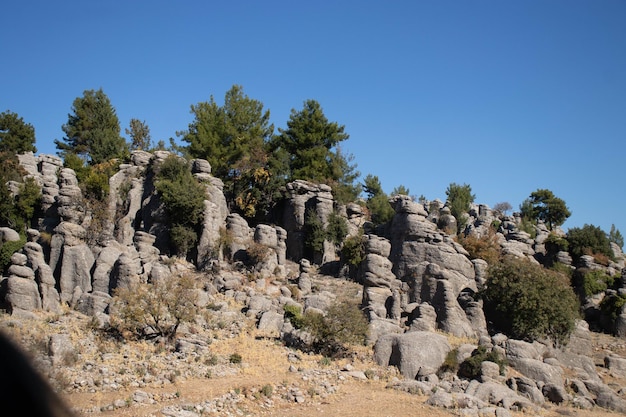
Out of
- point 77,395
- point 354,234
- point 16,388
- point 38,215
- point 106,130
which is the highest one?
point 106,130

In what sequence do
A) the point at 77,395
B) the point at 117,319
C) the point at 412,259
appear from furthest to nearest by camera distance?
the point at 412,259 < the point at 117,319 < the point at 77,395

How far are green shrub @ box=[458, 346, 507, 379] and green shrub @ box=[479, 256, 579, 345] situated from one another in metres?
6.95

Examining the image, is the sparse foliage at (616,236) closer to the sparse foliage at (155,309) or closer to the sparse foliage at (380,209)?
the sparse foliage at (380,209)

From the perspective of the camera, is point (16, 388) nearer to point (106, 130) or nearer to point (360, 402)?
point (360, 402)

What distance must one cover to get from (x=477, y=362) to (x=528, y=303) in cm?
865

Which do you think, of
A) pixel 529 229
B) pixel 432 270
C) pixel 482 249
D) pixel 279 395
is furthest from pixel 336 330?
pixel 529 229

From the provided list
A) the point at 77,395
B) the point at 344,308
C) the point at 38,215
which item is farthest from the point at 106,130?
the point at 77,395

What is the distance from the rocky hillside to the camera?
2103cm

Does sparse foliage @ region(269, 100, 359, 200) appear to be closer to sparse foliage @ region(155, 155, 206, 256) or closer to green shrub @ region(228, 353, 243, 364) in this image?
sparse foliage @ region(155, 155, 206, 256)

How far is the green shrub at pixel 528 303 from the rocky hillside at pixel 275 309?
985mm

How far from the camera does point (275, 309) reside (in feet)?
101

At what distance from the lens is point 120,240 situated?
3716 centimetres

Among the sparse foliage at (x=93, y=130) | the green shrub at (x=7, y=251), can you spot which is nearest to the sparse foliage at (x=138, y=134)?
the sparse foliage at (x=93, y=130)

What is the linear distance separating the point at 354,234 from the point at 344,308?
17.6 m
